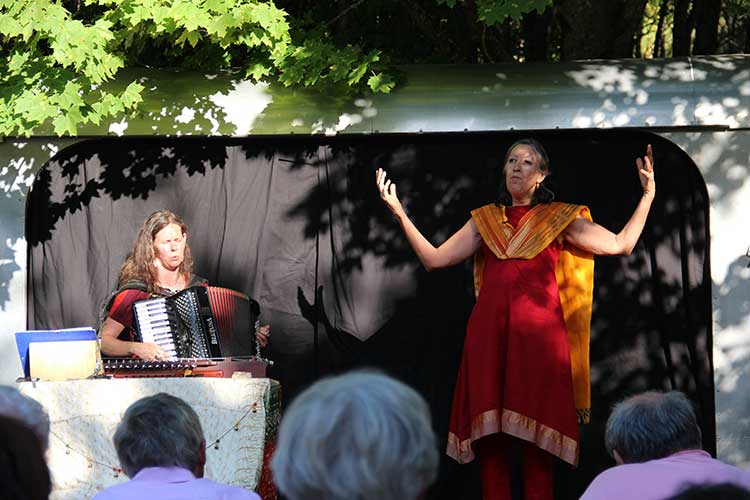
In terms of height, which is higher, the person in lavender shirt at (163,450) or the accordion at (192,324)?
the person in lavender shirt at (163,450)

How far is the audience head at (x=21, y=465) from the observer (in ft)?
8.21

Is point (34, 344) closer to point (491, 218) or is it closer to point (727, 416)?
point (491, 218)

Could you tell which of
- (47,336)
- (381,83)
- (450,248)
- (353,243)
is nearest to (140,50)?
(381,83)

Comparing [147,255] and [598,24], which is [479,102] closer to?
[147,255]

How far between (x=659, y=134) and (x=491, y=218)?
1431 mm

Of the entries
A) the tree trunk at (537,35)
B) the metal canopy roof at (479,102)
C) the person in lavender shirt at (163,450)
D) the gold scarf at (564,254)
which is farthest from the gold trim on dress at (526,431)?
the tree trunk at (537,35)

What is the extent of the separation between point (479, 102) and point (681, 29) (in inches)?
133

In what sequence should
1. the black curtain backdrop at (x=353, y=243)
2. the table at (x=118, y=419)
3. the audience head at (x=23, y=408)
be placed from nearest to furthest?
1. the audience head at (x=23, y=408)
2. the table at (x=118, y=419)
3. the black curtain backdrop at (x=353, y=243)

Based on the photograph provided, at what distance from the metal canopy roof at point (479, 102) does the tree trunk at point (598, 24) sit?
74.1 inches

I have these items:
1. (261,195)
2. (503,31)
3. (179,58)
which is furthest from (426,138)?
(503,31)

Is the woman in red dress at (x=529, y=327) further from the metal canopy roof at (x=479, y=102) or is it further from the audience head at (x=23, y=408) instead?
the audience head at (x=23, y=408)

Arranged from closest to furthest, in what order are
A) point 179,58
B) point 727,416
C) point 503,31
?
point 727,416, point 179,58, point 503,31

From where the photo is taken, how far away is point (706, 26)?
29.2 ft

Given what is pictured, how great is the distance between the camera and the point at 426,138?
6656 mm
